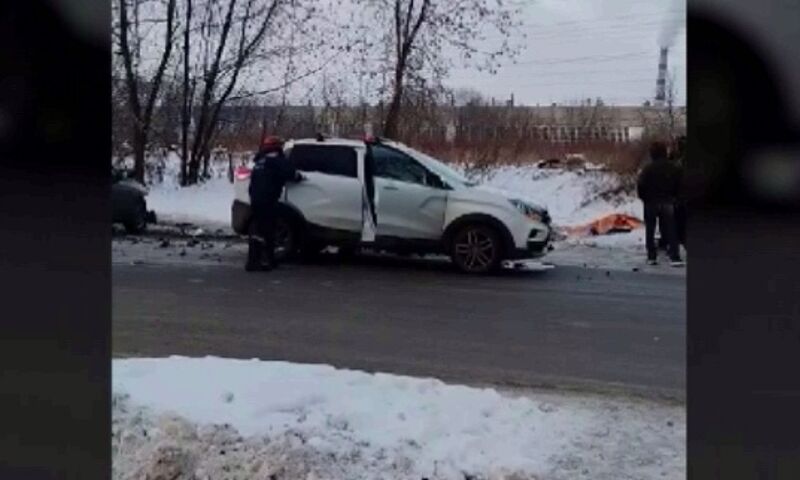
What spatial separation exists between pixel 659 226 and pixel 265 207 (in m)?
3.23

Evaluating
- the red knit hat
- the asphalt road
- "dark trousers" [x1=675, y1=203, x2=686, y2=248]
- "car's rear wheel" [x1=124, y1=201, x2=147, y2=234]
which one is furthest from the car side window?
"dark trousers" [x1=675, y1=203, x2=686, y2=248]

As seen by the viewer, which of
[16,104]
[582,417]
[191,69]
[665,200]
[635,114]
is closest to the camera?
[16,104]

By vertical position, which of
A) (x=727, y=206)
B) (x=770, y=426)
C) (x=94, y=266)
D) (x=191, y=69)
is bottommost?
(x=770, y=426)

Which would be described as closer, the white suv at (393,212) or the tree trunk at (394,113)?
the white suv at (393,212)

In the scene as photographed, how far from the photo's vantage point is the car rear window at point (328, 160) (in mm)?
8133

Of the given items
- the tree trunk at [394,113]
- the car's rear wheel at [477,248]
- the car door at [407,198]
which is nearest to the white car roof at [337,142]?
the car door at [407,198]

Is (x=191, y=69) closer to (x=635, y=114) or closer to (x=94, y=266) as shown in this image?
(x=635, y=114)

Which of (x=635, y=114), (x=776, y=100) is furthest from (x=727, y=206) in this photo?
(x=635, y=114)

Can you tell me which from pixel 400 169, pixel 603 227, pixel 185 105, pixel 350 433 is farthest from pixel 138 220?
pixel 350 433

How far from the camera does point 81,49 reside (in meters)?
2.03

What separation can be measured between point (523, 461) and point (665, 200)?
18.6 ft

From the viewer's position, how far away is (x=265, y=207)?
808 centimetres

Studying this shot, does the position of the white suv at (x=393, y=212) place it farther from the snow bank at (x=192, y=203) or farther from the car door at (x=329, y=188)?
the snow bank at (x=192, y=203)

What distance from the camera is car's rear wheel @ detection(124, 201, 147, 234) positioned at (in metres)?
8.68
